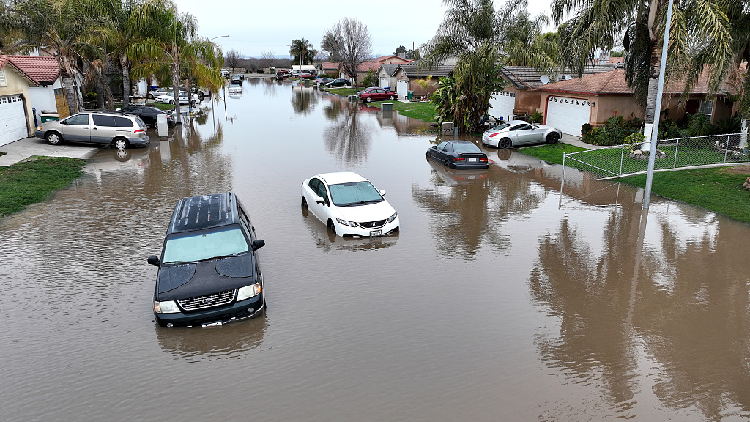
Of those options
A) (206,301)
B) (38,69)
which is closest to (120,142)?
(38,69)

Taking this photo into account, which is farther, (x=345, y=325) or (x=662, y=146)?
(x=662, y=146)

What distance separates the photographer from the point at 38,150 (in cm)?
2553

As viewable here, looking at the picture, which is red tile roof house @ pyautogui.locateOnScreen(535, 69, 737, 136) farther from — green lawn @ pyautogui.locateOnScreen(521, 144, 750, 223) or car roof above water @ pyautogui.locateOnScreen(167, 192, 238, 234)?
car roof above water @ pyautogui.locateOnScreen(167, 192, 238, 234)

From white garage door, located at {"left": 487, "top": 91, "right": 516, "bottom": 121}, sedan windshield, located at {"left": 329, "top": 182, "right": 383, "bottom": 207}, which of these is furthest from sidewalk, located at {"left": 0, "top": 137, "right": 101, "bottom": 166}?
white garage door, located at {"left": 487, "top": 91, "right": 516, "bottom": 121}

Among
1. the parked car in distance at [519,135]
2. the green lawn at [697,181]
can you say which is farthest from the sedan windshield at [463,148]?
the parked car in distance at [519,135]

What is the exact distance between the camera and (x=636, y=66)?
2695 centimetres

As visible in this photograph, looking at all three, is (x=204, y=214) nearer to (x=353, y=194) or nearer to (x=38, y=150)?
(x=353, y=194)

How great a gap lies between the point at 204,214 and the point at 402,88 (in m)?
54.0

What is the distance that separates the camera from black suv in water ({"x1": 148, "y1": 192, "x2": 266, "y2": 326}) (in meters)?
9.28

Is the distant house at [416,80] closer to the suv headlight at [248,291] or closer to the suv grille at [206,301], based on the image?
the suv headlight at [248,291]

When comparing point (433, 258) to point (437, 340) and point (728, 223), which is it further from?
point (728, 223)

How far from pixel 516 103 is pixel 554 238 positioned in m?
25.1

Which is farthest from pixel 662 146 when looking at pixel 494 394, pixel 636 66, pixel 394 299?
pixel 494 394

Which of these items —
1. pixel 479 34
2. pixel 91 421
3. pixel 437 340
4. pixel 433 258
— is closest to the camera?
pixel 91 421
